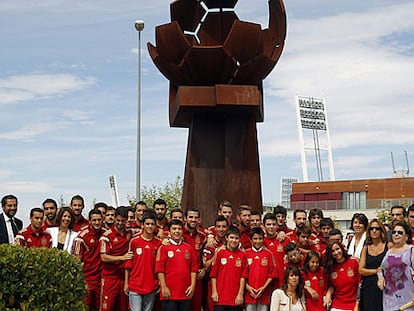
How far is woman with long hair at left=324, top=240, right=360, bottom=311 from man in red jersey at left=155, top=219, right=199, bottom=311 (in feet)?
4.78

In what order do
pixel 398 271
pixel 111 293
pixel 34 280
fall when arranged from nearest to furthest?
pixel 34 280 < pixel 398 271 < pixel 111 293

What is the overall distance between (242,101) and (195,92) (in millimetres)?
800

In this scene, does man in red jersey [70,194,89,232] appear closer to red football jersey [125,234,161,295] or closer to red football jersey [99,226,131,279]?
red football jersey [99,226,131,279]

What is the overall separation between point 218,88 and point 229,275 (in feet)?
14.6

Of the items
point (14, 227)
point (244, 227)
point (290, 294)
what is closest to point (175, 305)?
point (290, 294)

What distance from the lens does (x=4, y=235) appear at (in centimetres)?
789

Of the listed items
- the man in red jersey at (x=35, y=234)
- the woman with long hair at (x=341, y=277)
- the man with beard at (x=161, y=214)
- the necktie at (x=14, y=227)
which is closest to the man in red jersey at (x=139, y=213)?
the man with beard at (x=161, y=214)

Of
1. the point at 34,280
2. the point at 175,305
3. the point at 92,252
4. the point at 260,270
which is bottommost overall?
the point at 175,305

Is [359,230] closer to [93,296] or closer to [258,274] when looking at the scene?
[258,274]

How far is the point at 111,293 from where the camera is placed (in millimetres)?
8148

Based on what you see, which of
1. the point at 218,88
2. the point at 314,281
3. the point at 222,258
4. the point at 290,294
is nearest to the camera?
the point at 290,294

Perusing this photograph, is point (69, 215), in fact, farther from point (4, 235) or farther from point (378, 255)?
point (378, 255)

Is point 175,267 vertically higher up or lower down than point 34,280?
higher up

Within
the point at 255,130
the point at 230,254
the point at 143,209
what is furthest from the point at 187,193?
the point at 230,254
